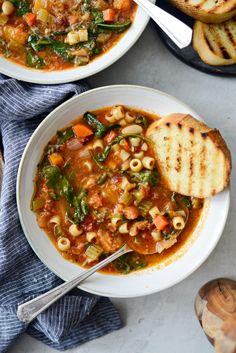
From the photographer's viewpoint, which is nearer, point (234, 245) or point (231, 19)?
point (231, 19)

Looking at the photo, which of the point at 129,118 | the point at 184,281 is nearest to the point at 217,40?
the point at 129,118

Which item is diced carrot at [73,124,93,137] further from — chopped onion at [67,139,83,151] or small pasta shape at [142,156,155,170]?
small pasta shape at [142,156,155,170]

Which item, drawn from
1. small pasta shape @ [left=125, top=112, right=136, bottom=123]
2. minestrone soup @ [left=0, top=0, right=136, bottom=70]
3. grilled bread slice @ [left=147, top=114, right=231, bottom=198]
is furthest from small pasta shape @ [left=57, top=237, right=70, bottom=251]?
minestrone soup @ [left=0, top=0, right=136, bottom=70]

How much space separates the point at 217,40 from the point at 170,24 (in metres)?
0.45

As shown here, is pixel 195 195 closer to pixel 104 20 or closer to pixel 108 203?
pixel 108 203

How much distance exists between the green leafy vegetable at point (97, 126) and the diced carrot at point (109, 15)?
0.83m

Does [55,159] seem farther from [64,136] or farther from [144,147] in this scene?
[144,147]

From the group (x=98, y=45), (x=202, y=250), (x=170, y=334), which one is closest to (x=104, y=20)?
(x=98, y=45)

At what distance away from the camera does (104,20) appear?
519cm

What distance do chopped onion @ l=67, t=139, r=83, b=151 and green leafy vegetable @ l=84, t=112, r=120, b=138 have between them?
0.54 feet

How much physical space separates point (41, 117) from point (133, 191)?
108cm

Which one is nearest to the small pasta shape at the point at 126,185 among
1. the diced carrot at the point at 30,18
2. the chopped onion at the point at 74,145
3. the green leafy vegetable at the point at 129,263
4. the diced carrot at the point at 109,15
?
the chopped onion at the point at 74,145

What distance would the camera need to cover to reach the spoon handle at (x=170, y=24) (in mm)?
4816

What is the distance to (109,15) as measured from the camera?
516 cm
